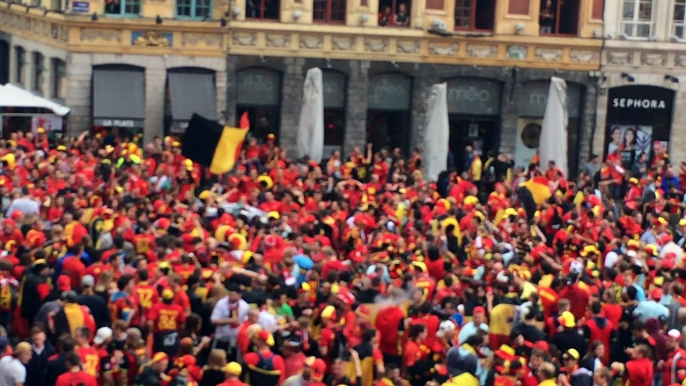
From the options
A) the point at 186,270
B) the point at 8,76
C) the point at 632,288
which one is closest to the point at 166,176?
the point at 186,270

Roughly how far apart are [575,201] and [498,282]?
8.60 meters

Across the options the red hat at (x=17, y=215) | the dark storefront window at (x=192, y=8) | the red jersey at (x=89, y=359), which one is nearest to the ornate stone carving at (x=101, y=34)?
the dark storefront window at (x=192, y=8)

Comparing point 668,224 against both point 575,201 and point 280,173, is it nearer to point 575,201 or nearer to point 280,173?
point 575,201

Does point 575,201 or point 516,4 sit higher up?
point 516,4

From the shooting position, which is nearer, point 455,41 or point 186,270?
point 186,270

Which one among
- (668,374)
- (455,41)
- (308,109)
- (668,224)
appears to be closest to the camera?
(668,374)

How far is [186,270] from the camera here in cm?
1806

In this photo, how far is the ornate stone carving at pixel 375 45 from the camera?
36.8m

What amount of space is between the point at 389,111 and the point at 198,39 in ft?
17.0

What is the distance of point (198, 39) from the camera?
1410 inches

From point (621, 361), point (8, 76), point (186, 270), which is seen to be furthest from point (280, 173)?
point (8, 76)

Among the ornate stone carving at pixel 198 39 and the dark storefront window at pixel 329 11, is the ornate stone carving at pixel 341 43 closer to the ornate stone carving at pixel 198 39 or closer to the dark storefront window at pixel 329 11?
the dark storefront window at pixel 329 11

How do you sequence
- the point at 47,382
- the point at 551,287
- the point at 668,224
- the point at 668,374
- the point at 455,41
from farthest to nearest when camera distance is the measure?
1. the point at 455,41
2. the point at 668,224
3. the point at 551,287
4. the point at 668,374
5. the point at 47,382

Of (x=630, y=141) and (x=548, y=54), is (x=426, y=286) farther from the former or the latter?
(x=630, y=141)
